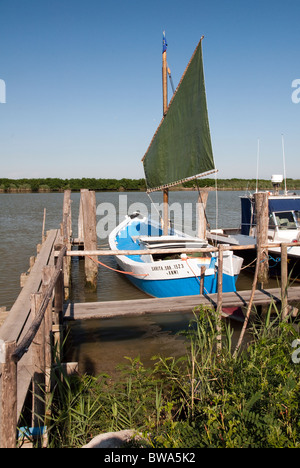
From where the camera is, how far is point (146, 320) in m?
8.37

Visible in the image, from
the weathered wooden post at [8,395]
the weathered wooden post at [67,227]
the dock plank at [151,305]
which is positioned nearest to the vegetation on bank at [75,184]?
the weathered wooden post at [67,227]

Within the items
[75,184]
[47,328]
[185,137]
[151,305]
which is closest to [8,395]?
[47,328]

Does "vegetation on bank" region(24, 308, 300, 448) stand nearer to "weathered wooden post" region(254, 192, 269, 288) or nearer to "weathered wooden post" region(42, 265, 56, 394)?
"weathered wooden post" region(42, 265, 56, 394)

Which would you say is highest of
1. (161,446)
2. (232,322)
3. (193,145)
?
(193,145)

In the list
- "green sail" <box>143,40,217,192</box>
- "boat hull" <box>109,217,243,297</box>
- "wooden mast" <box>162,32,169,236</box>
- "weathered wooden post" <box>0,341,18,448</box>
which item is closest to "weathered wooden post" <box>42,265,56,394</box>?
"weathered wooden post" <box>0,341,18,448</box>

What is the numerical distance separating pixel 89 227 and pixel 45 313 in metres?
6.13

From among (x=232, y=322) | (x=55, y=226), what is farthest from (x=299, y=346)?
(x=55, y=226)

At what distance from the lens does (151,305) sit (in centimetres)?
655

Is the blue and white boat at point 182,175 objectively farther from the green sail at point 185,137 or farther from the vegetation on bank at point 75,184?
the vegetation on bank at point 75,184

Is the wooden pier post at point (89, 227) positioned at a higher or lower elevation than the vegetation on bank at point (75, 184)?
lower

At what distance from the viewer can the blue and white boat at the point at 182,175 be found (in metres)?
8.10

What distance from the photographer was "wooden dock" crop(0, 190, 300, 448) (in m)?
2.21
